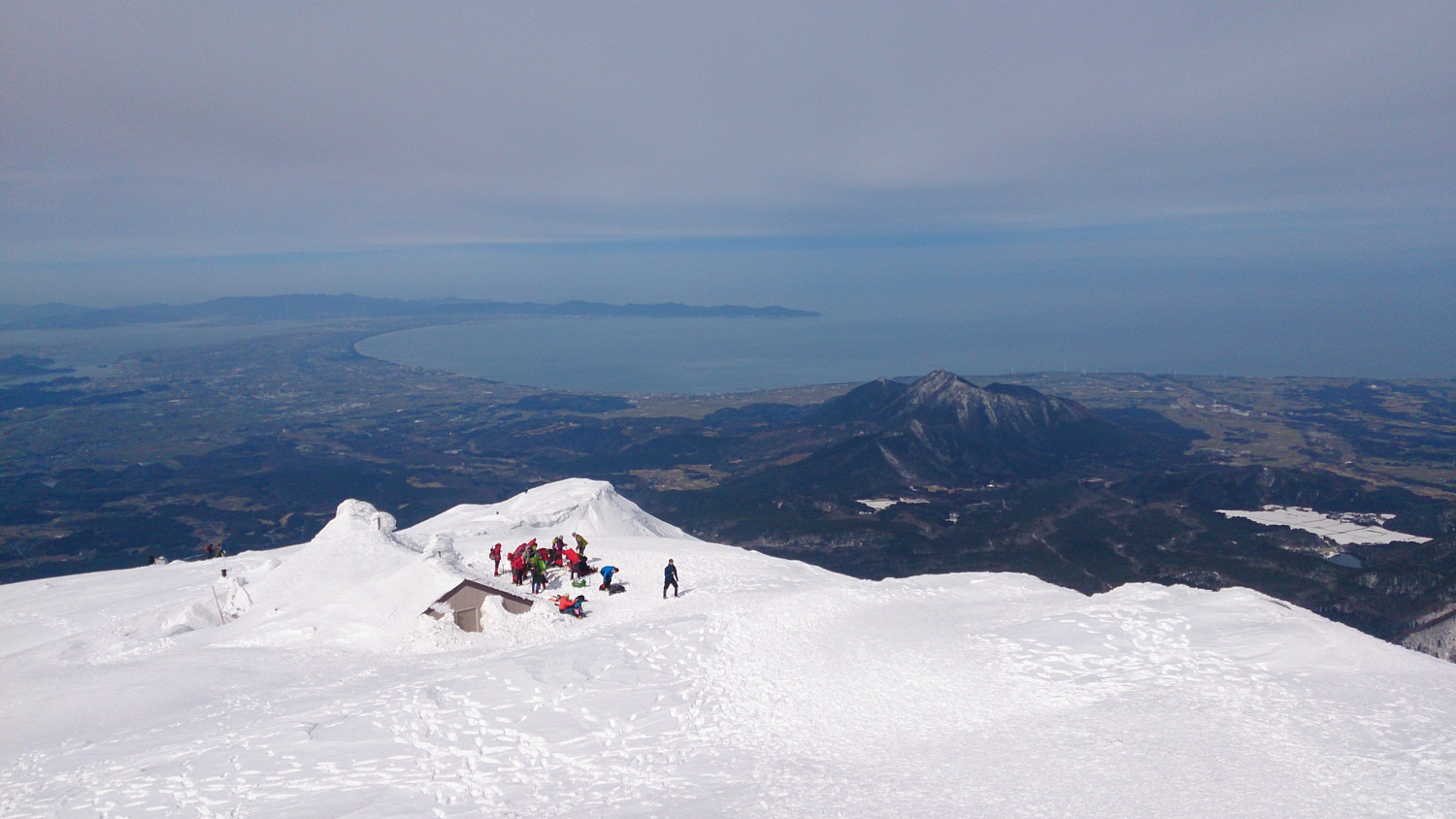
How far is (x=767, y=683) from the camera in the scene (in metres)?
18.5

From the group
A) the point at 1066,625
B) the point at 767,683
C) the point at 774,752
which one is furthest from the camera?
the point at 1066,625

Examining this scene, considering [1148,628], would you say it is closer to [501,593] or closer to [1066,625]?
[1066,625]

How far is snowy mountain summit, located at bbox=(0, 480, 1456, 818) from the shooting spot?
13297mm

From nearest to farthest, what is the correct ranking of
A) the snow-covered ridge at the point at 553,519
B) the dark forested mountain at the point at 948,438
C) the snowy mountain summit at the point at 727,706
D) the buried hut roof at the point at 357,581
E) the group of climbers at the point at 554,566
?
1. the snowy mountain summit at the point at 727,706
2. the buried hut roof at the point at 357,581
3. the group of climbers at the point at 554,566
4. the snow-covered ridge at the point at 553,519
5. the dark forested mountain at the point at 948,438

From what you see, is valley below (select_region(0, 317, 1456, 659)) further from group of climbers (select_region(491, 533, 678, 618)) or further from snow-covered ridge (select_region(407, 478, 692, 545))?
group of climbers (select_region(491, 533, 678, 618))

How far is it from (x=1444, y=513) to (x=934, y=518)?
42443 millimetres

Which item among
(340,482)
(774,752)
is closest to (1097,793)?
(774,752)

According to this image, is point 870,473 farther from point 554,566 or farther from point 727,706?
point 727,706

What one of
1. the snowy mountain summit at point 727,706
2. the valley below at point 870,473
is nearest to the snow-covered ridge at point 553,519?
the snowy mountain summit at point 727,706

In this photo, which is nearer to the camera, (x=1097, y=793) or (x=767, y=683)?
(x=1097, y=793)

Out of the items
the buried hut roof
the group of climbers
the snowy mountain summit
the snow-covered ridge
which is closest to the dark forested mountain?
the snow-covered ridge

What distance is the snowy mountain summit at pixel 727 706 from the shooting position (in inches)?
523

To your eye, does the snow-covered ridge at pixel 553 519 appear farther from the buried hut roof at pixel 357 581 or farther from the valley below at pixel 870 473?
the valley below at pixel 870 473

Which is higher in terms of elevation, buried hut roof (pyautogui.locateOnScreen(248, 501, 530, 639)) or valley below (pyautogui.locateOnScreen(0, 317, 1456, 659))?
buried hut roof (pyautogui.locateOnScreen(248, 501, 530, 639))
